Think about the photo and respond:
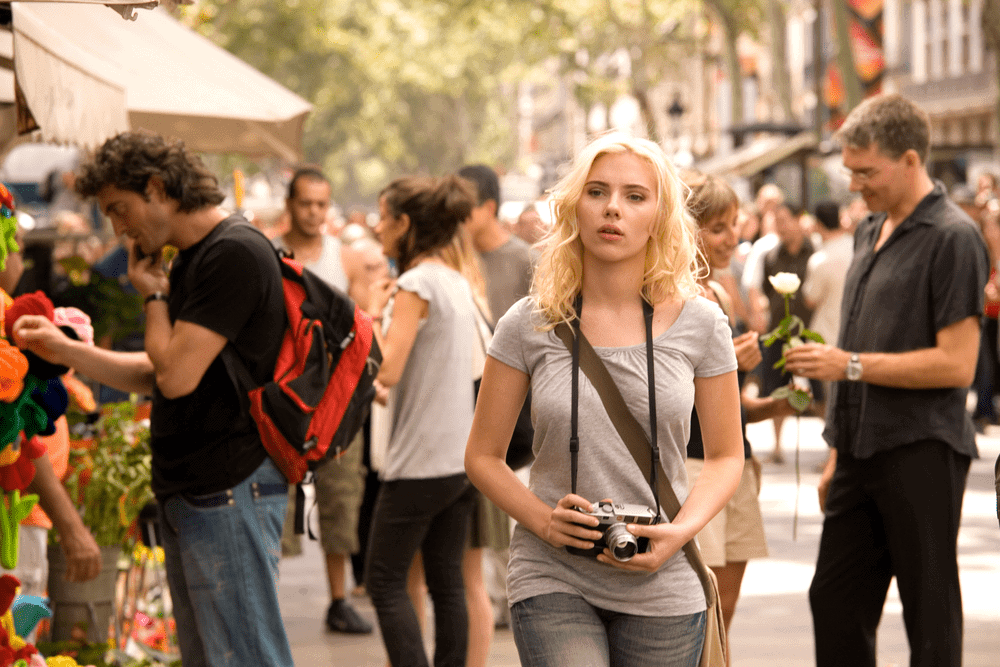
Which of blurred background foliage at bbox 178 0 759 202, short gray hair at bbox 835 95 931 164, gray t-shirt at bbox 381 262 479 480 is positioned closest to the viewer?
short gray hair at bbox 835 95 931 164

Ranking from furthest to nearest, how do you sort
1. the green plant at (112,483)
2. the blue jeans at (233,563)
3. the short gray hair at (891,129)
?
the green plant at (112,483) < the short gray hair at (891,129) < the blue jeans at (233,563)

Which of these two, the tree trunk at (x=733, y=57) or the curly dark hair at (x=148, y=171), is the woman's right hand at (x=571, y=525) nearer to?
the curly dark hair at (x=148, y=171)

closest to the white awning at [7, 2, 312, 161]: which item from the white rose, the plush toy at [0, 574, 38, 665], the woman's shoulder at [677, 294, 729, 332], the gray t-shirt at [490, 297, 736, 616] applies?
the plush toy at [0, 574, 38, 665]

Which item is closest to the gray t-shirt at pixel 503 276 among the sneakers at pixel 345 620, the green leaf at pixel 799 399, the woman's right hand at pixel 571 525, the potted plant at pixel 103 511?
the sneakers at pixel 345 620

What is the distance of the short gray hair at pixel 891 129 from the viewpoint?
182 inches

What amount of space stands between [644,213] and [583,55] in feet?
115

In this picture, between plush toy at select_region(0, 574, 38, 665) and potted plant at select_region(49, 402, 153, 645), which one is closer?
plush toy at select_region(0, 574, 38, 665)

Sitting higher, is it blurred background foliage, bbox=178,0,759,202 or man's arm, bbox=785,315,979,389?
blurred background foliage, bbox=178,0,759,202

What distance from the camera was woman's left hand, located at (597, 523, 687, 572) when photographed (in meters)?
3.00

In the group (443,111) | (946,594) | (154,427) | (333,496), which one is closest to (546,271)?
(154,427)

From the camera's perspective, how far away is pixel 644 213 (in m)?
3.19

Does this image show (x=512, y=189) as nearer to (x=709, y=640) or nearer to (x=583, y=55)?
(x=583, y=55)

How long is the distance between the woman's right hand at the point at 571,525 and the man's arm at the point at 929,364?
5.60ft

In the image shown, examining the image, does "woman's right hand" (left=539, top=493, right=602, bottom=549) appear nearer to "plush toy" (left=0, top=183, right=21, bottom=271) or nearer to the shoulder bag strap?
the shoulder bag strap
